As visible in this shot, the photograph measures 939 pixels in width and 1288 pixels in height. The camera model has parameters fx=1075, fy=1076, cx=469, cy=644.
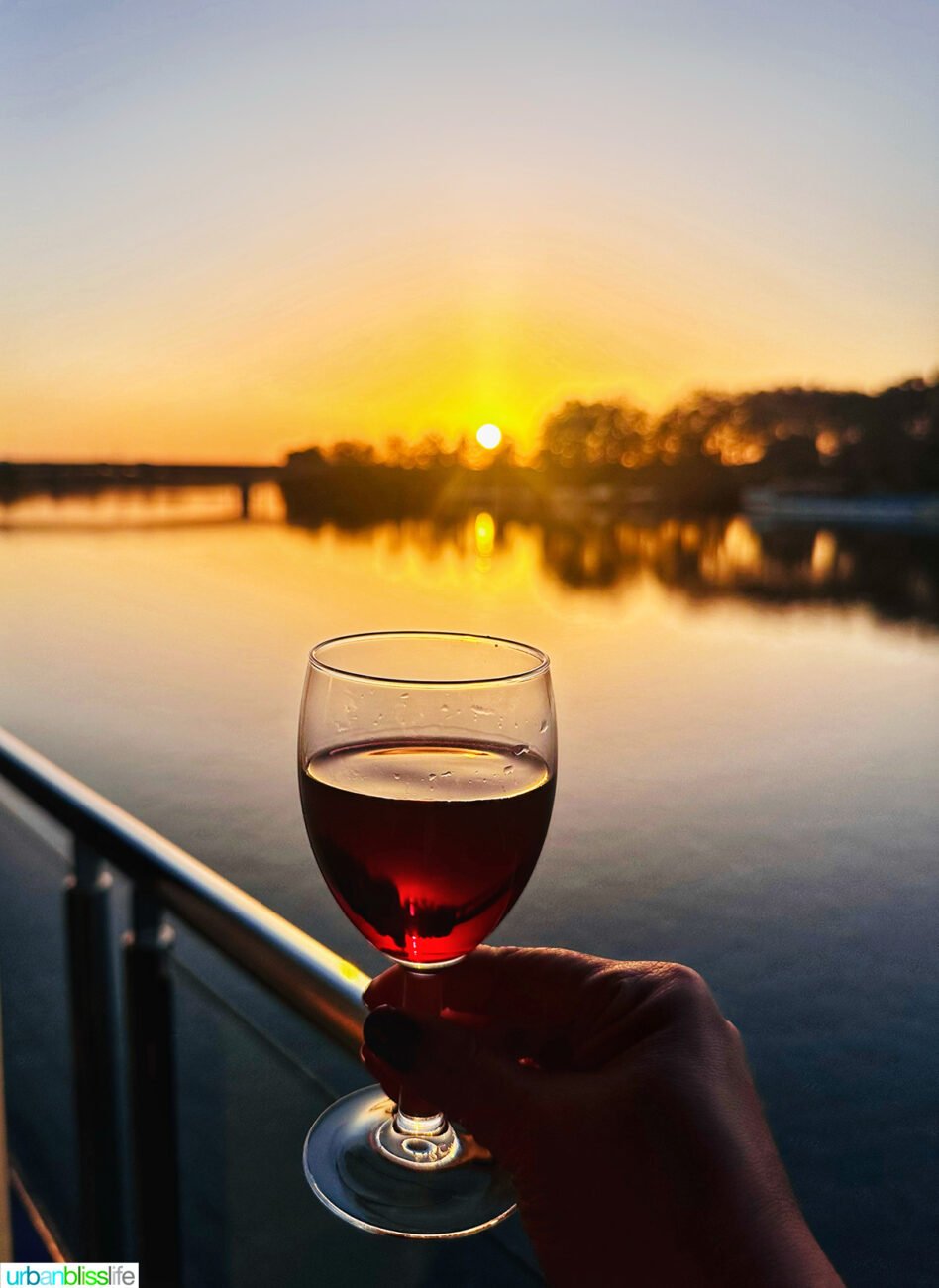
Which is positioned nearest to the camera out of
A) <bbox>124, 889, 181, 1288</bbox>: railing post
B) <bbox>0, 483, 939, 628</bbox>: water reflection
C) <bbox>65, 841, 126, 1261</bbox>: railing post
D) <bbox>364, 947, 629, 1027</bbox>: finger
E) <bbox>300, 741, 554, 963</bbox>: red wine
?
<bbox>300, 741, 554, 963</bbox>: red wine

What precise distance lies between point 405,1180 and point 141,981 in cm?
62

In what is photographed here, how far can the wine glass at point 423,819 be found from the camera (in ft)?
2.32

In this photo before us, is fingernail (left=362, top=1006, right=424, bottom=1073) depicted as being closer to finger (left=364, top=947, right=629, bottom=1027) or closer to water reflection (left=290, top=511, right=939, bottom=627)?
finger (left=364, top=947, right=629, bottom=1027)

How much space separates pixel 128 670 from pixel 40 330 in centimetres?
1466

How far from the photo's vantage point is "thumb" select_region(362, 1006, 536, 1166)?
2.24ft

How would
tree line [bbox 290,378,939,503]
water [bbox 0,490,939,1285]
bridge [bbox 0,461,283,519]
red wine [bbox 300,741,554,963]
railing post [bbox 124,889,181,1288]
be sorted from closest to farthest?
red wine [bbox 300,741,554,963] < railing post [bbox 124,889,181,1288] < water [bbox 0,490,939,1285] < bridge [bbox 0,461,283,519] < tree line [bbox 290,378,939,503]

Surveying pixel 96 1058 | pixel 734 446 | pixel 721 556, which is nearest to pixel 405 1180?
pixel 96 1058

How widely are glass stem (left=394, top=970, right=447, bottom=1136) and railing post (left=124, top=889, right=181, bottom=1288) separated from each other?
526 millimetres

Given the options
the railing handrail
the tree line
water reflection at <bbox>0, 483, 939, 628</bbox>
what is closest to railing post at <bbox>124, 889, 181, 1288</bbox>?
the railing handrail

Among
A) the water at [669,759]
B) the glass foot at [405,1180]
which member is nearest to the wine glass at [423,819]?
the glass foot at [405,1180]

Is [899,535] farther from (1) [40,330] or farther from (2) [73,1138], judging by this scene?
→ (2) [73,1138]

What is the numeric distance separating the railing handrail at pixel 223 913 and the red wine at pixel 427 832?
76 mm

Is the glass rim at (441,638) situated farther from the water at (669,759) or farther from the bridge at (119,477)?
the bridge at (119,477)

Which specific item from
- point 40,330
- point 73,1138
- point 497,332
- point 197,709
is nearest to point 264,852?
point 197,709
